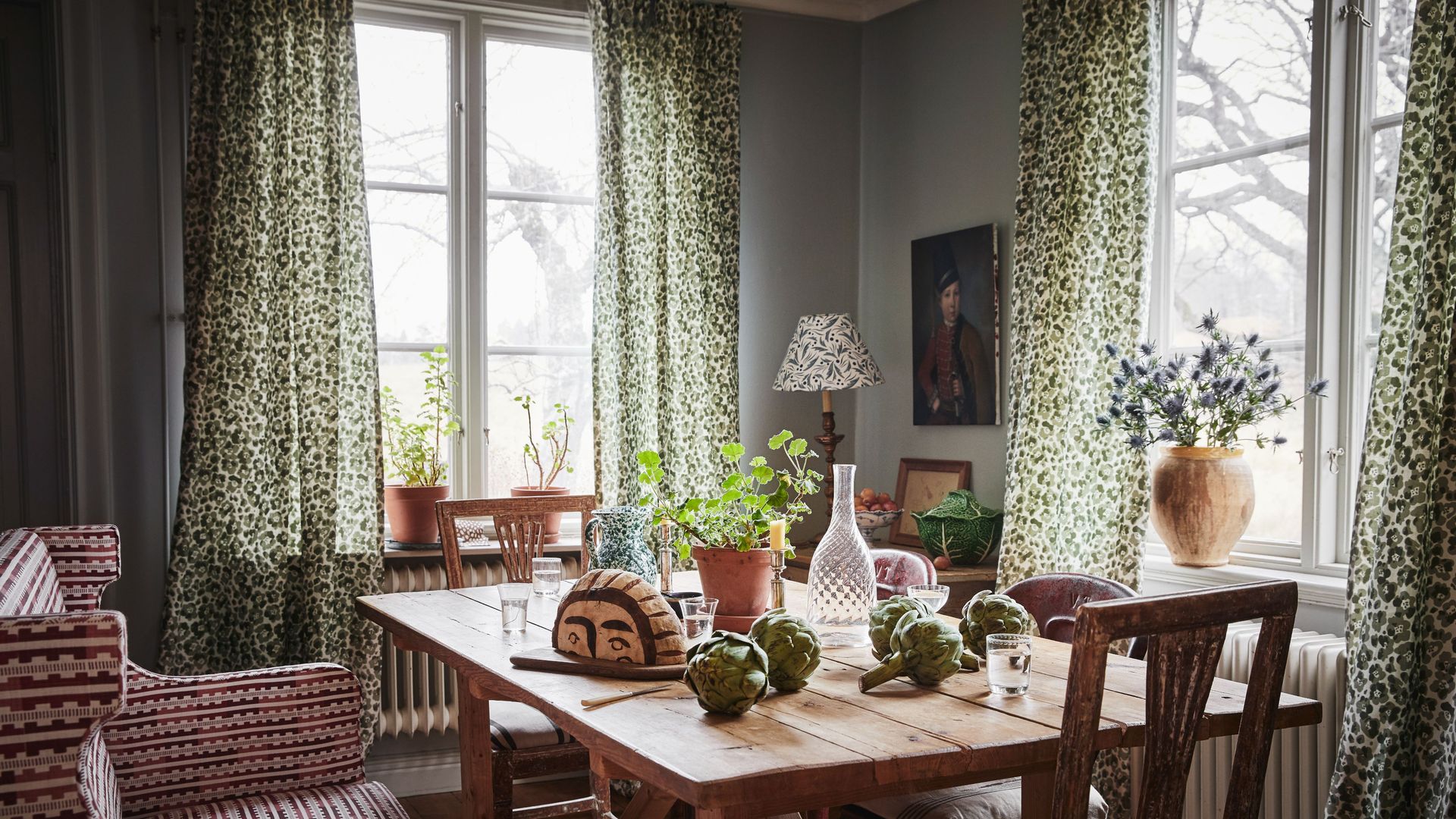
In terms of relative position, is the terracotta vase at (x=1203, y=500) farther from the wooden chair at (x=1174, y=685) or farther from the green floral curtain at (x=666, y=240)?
the green floral curtain at (x=666, y=240)

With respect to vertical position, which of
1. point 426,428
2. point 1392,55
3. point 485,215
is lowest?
point 426,428

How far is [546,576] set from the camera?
273 centimetres

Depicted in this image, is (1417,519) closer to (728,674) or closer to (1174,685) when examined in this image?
(1174,685)

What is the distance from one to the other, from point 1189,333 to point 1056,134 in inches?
28.1

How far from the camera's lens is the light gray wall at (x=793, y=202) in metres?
4.59

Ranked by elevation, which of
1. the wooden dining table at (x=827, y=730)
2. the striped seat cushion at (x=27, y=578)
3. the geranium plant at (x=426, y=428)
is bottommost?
the wooden dining table at (x=827, y=730)

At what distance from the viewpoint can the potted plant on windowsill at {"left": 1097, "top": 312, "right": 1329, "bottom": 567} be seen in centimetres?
309

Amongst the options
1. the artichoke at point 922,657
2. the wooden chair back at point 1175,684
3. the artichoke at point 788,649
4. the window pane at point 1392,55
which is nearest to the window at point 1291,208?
the window pane at point 1392,55

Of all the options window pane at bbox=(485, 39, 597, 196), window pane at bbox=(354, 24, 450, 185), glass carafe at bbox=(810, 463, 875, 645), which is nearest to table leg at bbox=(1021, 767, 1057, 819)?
glass carafe at bbox=(810, 463, 875, 645)

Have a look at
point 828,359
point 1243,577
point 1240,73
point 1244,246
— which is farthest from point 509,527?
point 1240,73

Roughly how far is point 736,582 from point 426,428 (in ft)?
6.25

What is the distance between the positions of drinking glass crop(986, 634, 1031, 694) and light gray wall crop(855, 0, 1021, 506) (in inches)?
85.3

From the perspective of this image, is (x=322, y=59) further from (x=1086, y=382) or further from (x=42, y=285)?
(x=1086, y=382)

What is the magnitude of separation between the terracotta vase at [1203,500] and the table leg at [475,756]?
1.84m
